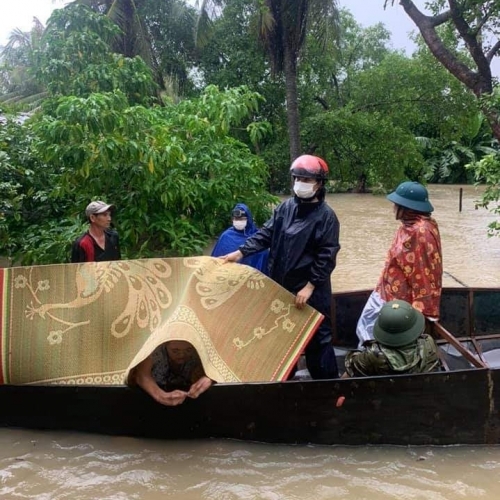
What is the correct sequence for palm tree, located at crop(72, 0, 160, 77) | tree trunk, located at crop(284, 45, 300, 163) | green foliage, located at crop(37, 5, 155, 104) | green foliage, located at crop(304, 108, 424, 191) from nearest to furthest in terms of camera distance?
green foliage, located at crop(37, 5, 155, 104) → palm tree, located at crop(72, 0, 160, 77) → tree trunk, located at crop(284, 45, 300, 163) → green foliage, located at crop(304, 108, 424, 191)

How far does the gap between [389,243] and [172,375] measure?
10398 mm

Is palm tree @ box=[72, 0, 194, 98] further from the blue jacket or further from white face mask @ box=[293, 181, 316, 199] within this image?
white face mask @ box=[293, 181, 316, 199]

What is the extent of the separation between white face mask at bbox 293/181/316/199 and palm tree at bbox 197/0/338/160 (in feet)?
41.9

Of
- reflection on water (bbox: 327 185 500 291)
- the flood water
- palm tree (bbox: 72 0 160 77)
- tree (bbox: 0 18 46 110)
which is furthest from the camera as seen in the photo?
tree (bbox: 0 18 46 110)

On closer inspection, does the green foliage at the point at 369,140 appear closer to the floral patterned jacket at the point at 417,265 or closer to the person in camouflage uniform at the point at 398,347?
the floral patterned jacket at the point at 417,265

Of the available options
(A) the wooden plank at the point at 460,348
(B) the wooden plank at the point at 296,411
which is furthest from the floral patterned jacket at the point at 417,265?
(B) the wooden plank at the point at 296,411

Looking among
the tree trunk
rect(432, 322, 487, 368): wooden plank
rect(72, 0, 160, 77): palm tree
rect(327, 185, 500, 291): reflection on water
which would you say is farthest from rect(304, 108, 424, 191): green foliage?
rect(432, 322, 487, 368): wooden plank

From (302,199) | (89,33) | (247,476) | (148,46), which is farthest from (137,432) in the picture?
(148,46)

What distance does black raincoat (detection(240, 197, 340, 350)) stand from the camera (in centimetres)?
354

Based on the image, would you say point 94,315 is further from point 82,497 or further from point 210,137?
point 210,137

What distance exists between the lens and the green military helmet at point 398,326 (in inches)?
129

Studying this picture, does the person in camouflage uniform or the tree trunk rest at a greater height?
Result: the tree trunk

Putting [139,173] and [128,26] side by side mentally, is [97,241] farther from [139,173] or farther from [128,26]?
[128,26]

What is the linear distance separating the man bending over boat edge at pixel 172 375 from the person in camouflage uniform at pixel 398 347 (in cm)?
95
